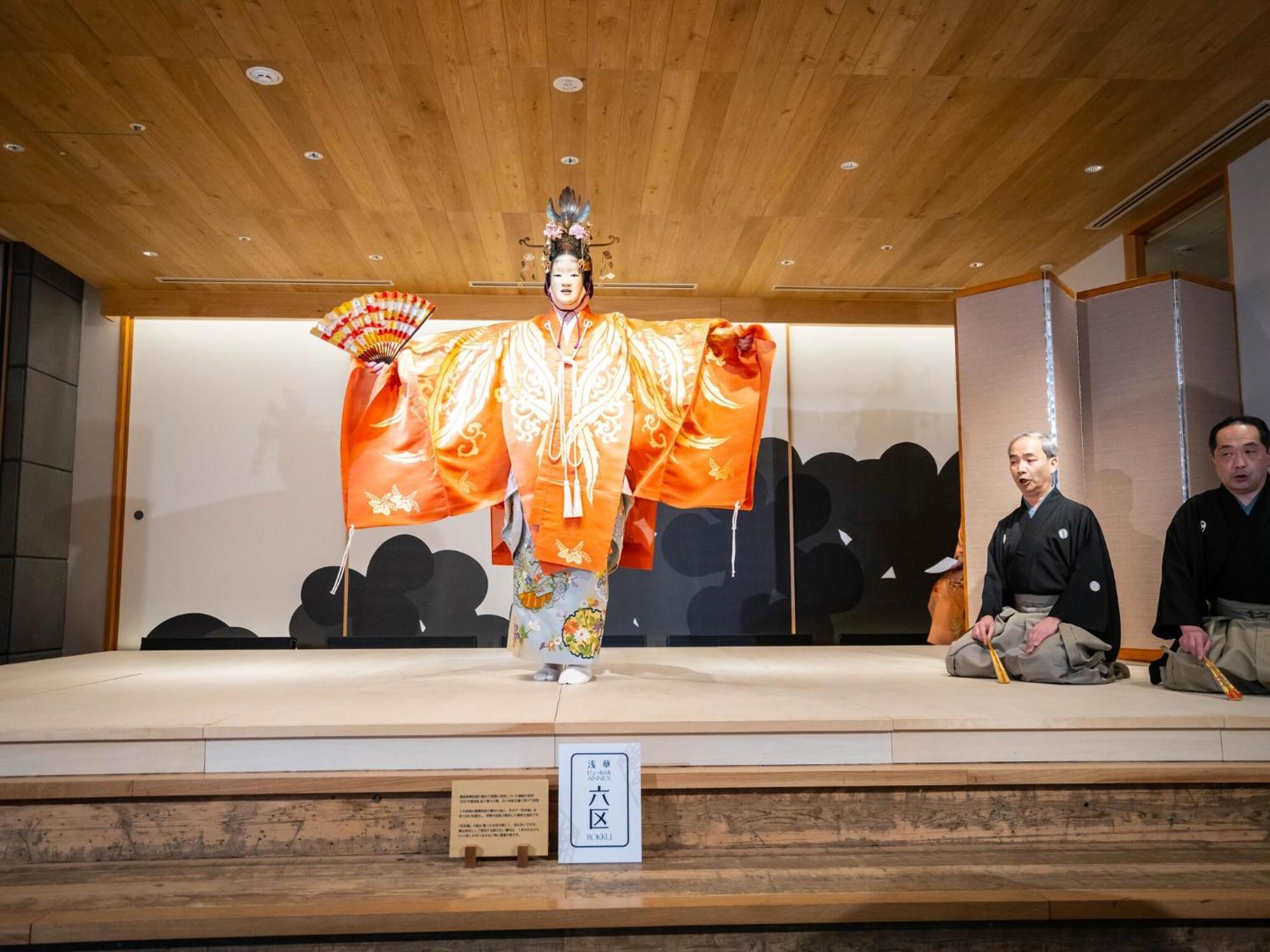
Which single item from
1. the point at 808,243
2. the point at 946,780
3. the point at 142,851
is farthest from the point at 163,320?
the point at 946,780

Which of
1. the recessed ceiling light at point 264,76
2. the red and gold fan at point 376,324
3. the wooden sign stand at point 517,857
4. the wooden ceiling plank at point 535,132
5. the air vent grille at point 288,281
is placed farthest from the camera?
the air vent grille at point 288,281

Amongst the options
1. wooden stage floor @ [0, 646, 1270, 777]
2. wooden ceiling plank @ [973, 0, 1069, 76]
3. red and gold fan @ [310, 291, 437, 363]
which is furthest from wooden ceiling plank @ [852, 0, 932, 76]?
wooden stage floor @ [0, 646, 1270, 777]

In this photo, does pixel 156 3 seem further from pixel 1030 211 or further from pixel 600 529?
pixel 1030 211

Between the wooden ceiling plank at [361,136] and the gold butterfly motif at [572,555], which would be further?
the wooden ceiling plank at [361,136]

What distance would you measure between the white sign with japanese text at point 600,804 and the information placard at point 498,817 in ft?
0.19

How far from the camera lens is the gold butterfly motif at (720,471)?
3564mm

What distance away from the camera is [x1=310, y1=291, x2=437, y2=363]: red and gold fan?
3.32m

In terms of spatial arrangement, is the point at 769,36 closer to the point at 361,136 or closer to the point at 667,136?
the point at 667,136

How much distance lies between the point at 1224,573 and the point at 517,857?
2725 mm

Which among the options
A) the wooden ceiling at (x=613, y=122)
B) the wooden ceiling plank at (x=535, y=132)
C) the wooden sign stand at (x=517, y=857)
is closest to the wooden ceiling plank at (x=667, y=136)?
the wooden ceiling at (x=613, y=122)

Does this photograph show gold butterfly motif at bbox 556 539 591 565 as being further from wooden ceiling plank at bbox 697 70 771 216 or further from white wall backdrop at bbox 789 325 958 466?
white wall backdrop at bbox 789 325 958 466

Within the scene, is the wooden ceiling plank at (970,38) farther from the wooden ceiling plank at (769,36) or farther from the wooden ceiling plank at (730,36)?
the wooden ceiling plank at (730,36)

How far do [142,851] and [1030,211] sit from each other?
4.97m

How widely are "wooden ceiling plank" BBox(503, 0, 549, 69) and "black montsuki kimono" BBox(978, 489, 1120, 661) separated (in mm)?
2694
